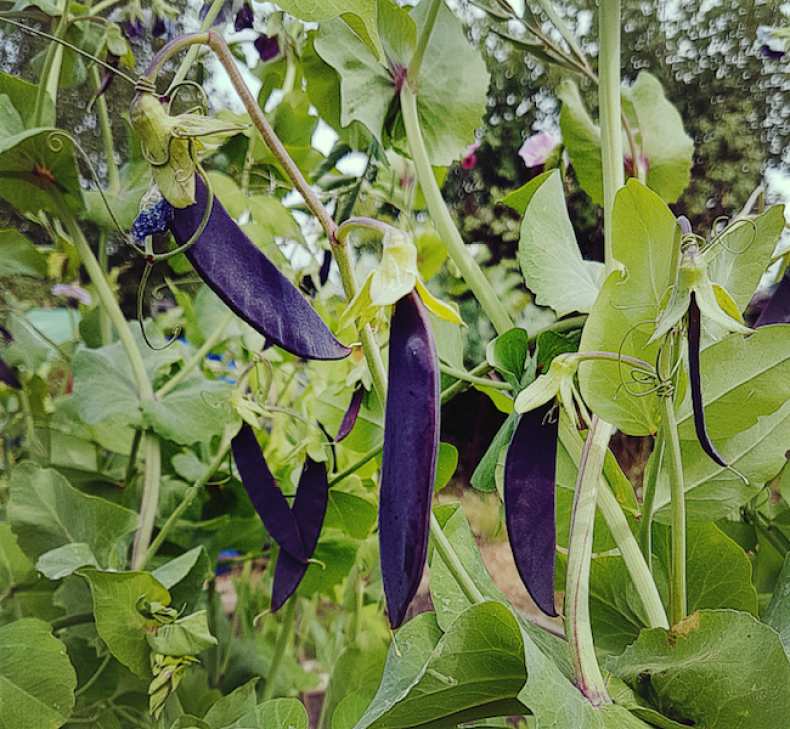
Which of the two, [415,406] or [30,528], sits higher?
[415,406]

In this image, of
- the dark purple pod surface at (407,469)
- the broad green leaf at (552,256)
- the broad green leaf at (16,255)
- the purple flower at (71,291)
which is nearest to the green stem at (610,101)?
the broad green leaf at (552,256)

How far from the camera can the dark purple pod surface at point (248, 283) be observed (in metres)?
0.15

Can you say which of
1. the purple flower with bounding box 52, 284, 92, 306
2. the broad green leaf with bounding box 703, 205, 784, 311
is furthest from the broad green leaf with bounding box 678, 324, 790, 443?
the purple flower with bounding box 52, 284, 92, 306

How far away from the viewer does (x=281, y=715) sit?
23 cm

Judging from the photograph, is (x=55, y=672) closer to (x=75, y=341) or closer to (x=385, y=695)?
(x=385, y=695)

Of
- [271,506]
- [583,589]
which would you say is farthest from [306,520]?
[583,589]

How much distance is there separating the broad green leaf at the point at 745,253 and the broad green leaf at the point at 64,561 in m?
0.27

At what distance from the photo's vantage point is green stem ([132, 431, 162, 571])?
297 millimetres

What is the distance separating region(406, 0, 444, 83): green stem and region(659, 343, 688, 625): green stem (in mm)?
153

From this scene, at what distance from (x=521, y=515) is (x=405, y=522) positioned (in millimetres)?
53

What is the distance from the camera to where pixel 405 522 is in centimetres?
13

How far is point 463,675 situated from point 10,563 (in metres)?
0.29

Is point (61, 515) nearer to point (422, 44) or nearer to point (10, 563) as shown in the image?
point (10, 563)

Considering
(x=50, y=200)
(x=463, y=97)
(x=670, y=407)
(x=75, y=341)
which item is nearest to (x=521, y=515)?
(x=670, y=407)
